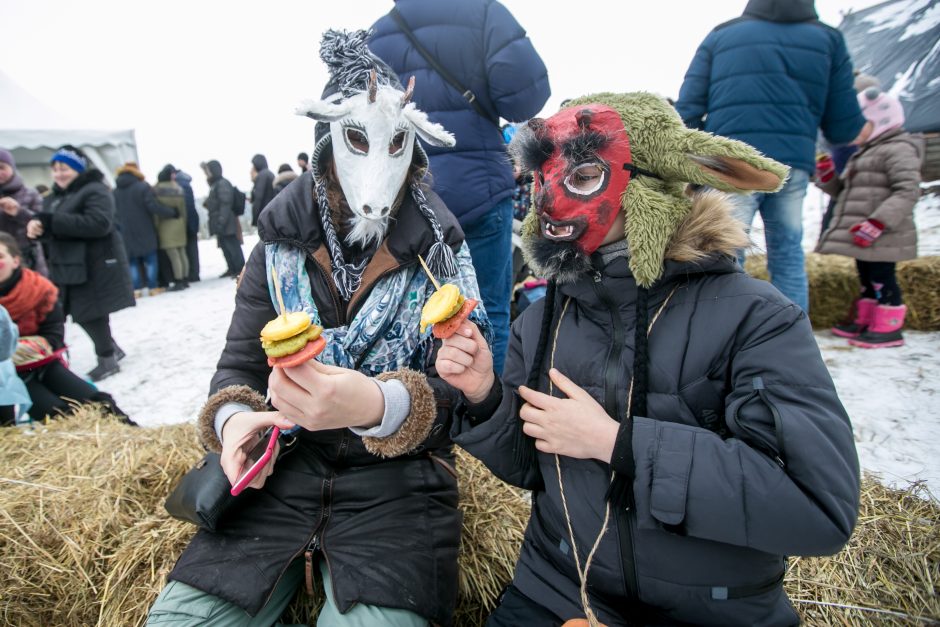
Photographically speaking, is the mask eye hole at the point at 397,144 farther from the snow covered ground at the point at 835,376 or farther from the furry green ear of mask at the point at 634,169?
the snow covered ground at the point at 835,376

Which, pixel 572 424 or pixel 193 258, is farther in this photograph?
pixel 193 258

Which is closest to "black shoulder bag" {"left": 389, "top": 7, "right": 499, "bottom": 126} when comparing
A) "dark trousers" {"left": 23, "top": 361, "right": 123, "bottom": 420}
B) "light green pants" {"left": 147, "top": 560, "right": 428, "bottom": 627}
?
"light green pants" {"left": 147, "top": 560, "right": 428, "bottom": 627}

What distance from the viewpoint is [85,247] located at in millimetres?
4156

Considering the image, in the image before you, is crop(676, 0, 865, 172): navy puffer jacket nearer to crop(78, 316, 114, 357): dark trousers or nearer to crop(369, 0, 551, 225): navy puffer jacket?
crop(369, 0, 551, 225): navy puffer jacket

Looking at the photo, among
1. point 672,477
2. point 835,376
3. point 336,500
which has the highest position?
point 672,477

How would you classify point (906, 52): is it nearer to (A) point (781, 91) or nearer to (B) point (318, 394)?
(A) point (781, 91)

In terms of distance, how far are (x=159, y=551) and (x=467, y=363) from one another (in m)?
1.32

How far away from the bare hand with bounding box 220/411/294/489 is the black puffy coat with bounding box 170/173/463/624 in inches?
4.8

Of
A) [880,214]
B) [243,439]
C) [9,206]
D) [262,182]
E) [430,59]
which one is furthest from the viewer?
[262,182]

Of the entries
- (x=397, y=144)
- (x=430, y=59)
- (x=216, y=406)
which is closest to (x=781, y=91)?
(x=430, y=59)

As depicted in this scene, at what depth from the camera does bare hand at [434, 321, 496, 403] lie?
114cm

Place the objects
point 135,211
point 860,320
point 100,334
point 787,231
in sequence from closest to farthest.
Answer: point 787,231 < point 860,320 < point 100,334 < point 135,211

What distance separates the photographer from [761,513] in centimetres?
94

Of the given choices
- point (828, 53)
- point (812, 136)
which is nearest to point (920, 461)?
point (812, 136)
